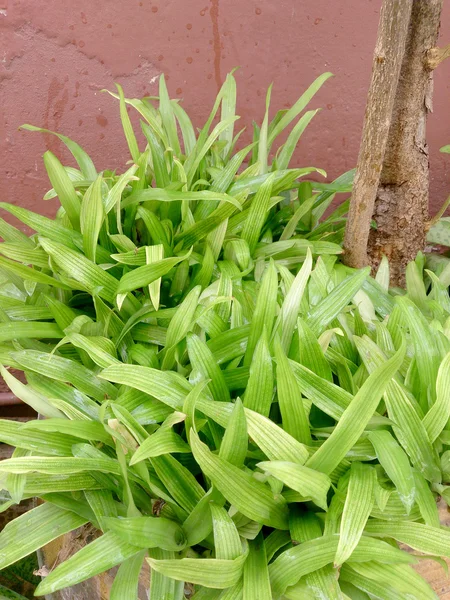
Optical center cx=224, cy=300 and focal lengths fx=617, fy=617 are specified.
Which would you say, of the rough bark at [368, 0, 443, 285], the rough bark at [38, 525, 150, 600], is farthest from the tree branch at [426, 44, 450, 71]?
the rough bark at [38, 525, 150, 600]

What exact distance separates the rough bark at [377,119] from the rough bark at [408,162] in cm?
8

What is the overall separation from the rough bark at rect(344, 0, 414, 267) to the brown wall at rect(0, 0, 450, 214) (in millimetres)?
661

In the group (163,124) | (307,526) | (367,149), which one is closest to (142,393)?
(307,526)

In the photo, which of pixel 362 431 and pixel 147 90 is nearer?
pixel 362 431

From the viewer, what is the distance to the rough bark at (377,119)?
0.89 meters

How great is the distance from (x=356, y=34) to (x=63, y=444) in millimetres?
1273

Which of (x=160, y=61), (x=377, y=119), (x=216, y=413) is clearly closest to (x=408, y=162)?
(x=377, y=119)

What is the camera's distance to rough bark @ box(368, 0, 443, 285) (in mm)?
971

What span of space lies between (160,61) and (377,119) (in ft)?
2.52

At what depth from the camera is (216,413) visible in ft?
2.18

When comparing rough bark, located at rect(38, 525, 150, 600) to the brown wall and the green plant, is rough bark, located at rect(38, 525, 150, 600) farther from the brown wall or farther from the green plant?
the brown wall

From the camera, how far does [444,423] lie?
66 centimetres

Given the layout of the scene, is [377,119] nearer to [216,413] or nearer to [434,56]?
[434,56]

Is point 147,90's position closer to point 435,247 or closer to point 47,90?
point 47,90
